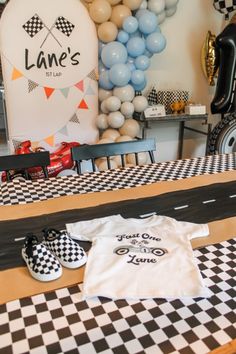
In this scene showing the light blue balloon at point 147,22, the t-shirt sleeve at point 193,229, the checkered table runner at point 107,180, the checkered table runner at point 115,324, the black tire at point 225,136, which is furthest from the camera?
the black tire at point 225,136

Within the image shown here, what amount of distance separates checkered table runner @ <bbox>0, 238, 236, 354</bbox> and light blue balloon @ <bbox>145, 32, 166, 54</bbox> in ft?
8.61

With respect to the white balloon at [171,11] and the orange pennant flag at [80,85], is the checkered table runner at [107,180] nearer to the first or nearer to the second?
the orange pennant flag at [80,85]

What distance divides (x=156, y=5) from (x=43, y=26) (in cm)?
108

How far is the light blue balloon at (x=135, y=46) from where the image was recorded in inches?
114

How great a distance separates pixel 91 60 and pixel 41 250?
2537mm

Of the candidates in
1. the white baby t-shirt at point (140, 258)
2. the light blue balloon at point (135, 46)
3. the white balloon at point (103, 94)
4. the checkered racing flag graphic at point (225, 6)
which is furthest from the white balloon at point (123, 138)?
the white baby t-shirt at point (140, 258)

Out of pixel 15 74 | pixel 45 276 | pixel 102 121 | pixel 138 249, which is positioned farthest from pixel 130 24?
pixel 45 276

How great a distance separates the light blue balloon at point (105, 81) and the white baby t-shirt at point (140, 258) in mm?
2110

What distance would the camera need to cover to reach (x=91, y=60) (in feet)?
9.94

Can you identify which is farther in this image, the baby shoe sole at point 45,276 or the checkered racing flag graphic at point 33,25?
the checkered racing flag graphic at point 33,25

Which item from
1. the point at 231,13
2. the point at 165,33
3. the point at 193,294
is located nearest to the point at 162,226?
the point at 193,294

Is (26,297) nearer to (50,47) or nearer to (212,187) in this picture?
(212,187)

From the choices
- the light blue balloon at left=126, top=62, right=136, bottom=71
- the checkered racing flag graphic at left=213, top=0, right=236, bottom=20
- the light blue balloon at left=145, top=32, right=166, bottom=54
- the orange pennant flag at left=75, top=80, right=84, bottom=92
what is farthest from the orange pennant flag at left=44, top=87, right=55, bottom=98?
the checkered racing flag graphic at left=213, top=0, right=236, bottom=20

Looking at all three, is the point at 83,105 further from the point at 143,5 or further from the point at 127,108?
the point at 143,5
